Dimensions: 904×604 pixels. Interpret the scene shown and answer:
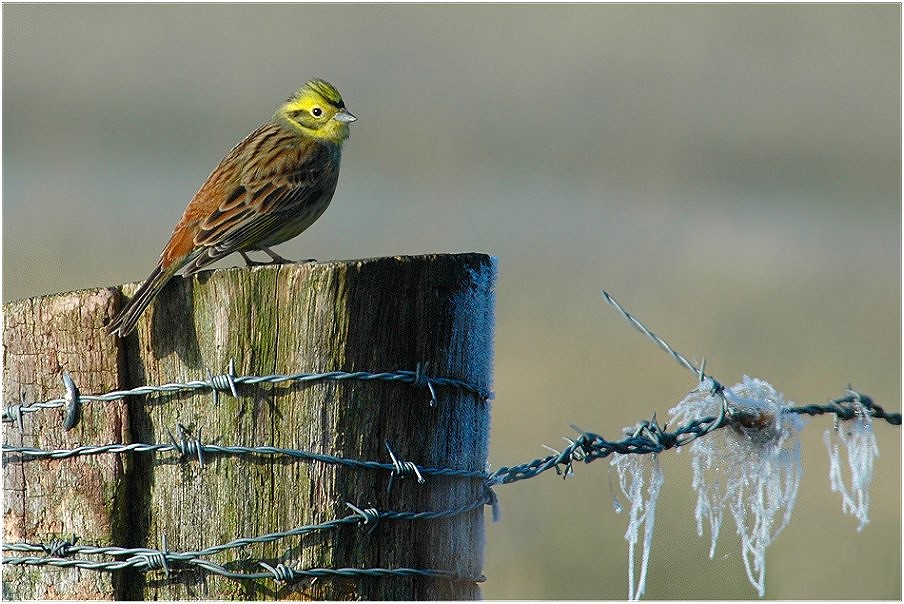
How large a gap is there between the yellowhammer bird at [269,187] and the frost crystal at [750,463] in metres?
2.09

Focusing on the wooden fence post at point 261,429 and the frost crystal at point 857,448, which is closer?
the wooden fence post at point 261,429

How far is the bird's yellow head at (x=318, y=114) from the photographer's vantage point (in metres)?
7.29

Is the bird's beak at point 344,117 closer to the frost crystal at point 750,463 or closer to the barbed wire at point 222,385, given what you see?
the barbed wire at point 222,385

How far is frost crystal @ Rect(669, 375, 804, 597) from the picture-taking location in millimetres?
4137

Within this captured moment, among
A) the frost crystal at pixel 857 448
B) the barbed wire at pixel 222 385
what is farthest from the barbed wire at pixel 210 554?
the frost crystal at pixel 857 448

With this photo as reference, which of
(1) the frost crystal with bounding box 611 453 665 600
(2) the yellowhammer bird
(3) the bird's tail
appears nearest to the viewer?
(3) the bird's tail

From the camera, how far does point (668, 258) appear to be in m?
15.6

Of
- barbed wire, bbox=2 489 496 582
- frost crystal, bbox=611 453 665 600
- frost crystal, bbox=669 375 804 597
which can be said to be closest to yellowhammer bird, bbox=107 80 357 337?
barbed wire, bbox=2 489 496 582

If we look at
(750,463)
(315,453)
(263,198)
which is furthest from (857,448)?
(263,198)

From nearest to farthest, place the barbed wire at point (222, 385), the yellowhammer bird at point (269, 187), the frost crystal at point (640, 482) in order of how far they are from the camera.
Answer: the barbed wire at point (222, 385)
the frost crystal at point (640, 482)
the yellowhammer bird at point (269, 187)

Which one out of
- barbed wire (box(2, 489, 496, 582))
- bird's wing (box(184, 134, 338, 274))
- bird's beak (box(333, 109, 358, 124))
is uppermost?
bird's beak (box(333, 109, 358, 124))

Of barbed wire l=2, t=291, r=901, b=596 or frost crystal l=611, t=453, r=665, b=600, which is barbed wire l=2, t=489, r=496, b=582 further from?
frost crystal l=611, t=453, r=665, b=600

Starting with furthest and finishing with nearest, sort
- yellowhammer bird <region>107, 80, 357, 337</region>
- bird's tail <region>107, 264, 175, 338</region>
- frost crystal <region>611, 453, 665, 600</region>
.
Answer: yellowhammer bird <region>107, 80, 357, 337</region>
frost crystal <region>611, 453, 665, 600</region>
bird's tail <region>107, 264, 175, 338</region>

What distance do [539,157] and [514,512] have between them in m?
15.6
